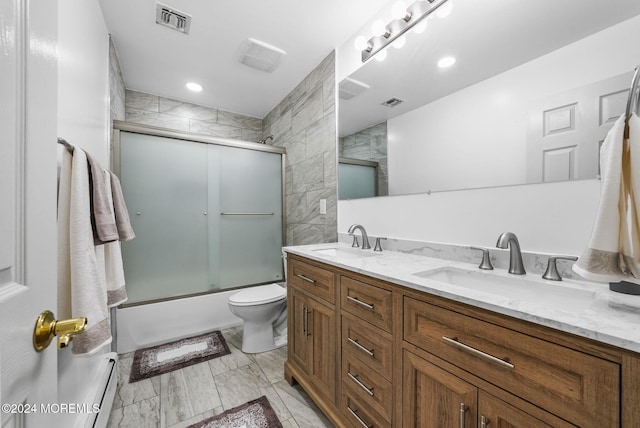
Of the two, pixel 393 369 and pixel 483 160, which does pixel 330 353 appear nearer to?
pixel 393 369

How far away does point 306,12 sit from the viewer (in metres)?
1.62

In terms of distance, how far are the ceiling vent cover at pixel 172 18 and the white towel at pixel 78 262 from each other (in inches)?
48.7

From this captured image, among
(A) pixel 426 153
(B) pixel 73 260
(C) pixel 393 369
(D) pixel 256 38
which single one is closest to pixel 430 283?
(C) pixel 393 369

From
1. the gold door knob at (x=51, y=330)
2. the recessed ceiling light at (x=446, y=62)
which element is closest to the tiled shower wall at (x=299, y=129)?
the recessed ceiling light at (x=446, y=62)

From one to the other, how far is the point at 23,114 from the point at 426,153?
4.71 ft

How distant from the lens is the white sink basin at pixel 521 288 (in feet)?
2.55

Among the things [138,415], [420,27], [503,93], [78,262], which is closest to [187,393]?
[138,415]

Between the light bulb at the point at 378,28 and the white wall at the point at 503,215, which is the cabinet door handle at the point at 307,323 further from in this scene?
Answer: the light bulb at the point at 378,28

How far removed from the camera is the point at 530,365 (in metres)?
0.59

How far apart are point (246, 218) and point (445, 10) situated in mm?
2245

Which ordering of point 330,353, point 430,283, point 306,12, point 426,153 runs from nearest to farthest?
point 430,283, point 330,353, point 426,153, point 306,12

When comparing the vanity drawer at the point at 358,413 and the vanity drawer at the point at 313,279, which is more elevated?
the vanity drawer at the point at 313,279

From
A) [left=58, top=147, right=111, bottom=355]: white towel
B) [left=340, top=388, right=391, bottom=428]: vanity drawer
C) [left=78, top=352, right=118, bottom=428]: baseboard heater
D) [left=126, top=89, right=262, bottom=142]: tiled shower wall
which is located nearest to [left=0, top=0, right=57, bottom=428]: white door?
[left=58, top=147, right=111, bottom=355]: white towel

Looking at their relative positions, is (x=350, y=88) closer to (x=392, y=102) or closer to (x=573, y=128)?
(x=392, y=102)
